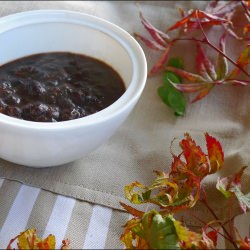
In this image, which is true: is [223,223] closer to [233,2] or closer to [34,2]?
[233,2]

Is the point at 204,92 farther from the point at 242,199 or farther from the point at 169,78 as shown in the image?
the point at 242,199

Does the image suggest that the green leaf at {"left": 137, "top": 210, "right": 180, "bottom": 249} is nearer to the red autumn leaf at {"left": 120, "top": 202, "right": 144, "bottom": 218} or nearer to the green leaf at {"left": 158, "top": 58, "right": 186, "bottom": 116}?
the red autumn leaf at {"left": 120, "top": 202, "right": 144, "bottom": 218}

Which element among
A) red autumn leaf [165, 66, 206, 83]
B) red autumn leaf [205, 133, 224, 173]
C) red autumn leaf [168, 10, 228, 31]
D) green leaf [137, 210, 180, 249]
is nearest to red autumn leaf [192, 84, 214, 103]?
red autumn leaf [165, 66, 206, 83]

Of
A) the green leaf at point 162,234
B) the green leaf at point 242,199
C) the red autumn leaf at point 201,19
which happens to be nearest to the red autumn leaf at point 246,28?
the red autumn leaf at point 201,19

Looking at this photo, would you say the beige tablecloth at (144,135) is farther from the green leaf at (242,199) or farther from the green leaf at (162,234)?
the green leaf at (162,234)

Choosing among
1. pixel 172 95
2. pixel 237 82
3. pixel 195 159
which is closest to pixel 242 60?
pixel 237 82
